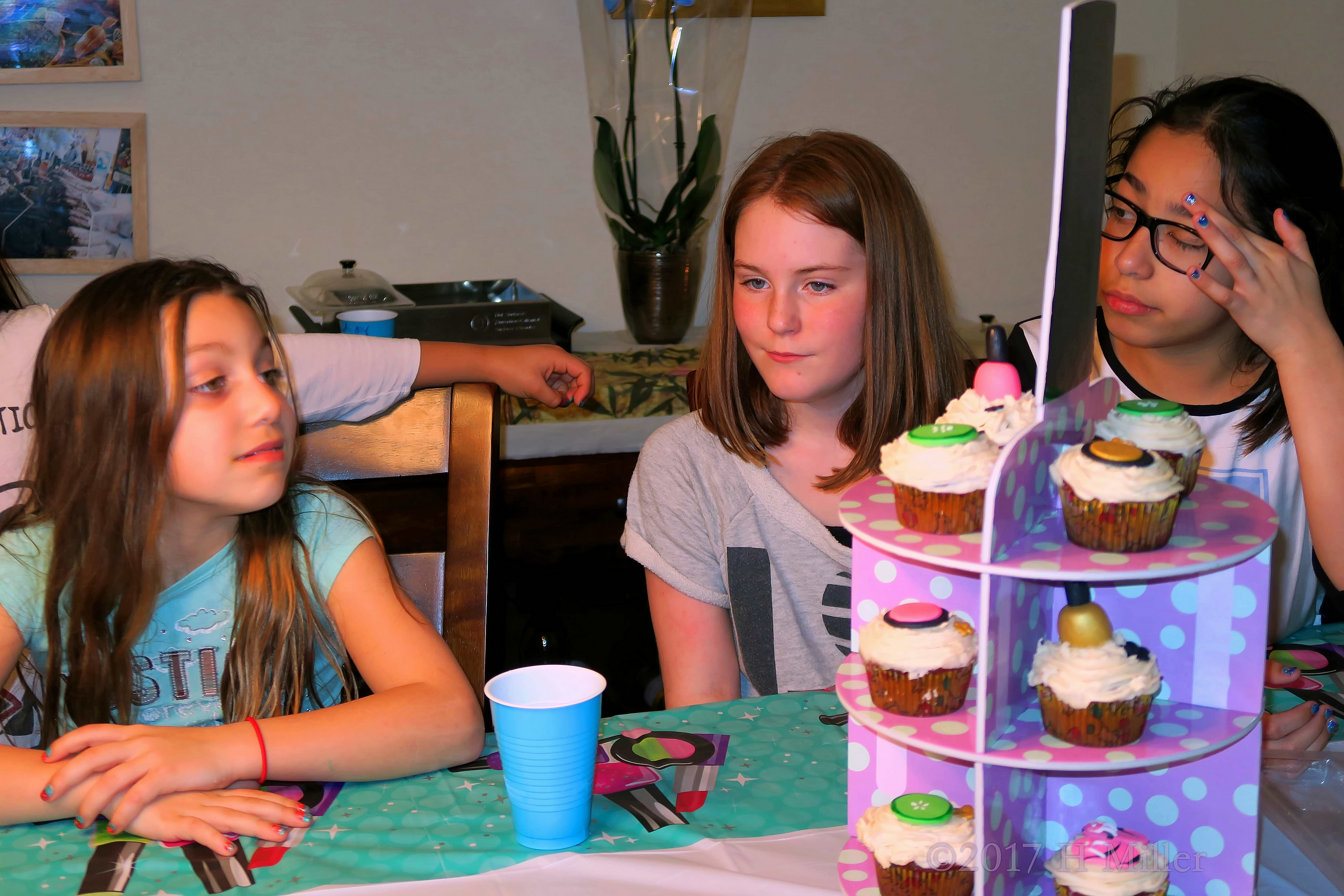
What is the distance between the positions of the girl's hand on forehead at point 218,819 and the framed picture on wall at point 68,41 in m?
2.23

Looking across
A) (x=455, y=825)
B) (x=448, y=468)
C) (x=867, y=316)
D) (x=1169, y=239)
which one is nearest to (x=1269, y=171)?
(x=1169, y=239)

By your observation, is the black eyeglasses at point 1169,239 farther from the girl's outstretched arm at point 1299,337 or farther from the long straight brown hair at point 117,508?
the long straight brown hair at point 117,508

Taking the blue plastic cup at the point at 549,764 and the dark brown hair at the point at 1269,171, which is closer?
the blue plastic cup at the point at 549,764

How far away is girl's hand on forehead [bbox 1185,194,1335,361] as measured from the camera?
1.09 meters

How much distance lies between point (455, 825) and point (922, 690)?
0.37m

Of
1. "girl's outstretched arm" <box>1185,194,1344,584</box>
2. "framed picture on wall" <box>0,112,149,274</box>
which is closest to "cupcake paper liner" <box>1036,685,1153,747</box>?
"girl's outstretched arm" <box>1185,194,1344,584</box>

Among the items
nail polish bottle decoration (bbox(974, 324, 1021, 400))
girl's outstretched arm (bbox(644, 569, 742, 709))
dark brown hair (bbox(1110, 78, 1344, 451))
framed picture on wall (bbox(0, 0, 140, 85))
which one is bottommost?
girl's outstretched arm (bbox(644, 569, 742, 709))

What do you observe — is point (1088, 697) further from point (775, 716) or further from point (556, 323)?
point (556, 323)

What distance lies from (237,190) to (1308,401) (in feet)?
7.76

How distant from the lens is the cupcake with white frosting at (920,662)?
0.69 m

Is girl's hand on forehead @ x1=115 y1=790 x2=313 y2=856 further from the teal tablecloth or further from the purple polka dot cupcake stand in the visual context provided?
the purple polka dot cupcake stand

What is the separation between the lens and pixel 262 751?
90cm

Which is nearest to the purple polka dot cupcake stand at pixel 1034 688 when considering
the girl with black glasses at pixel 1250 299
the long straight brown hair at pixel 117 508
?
the girl with black glasses at pixel 1250 299

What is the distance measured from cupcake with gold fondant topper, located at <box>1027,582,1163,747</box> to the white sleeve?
31.1 inches
